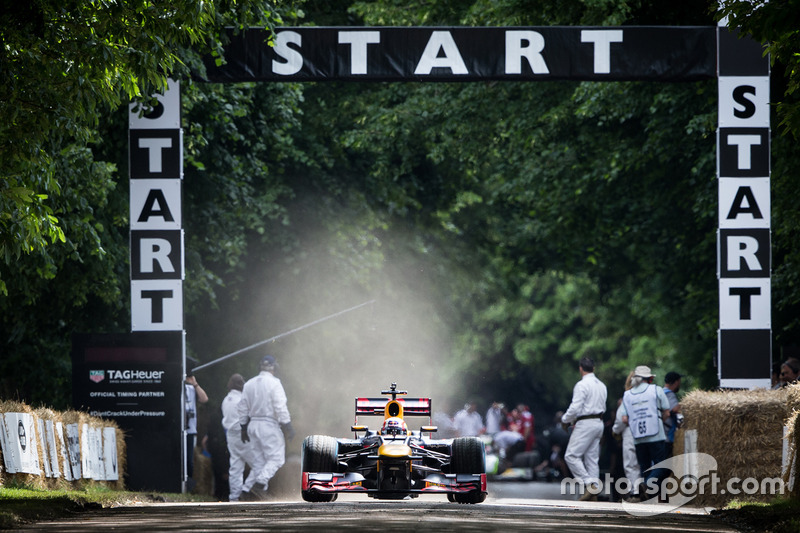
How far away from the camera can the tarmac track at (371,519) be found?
11.0 m

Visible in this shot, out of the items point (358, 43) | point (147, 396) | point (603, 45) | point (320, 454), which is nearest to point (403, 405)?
point (320, 454)

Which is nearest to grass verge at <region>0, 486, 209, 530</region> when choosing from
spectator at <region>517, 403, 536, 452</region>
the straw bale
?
the straw bale

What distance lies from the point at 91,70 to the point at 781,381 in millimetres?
10028

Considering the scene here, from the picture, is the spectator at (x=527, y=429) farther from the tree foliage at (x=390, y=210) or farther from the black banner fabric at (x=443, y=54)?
the black banner fabric at (x=443, y=54)

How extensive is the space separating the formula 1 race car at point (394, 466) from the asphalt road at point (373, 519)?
0.57 ft

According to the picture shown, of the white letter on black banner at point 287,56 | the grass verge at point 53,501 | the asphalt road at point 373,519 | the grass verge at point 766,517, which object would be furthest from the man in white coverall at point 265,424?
the grass verge at point 766,517

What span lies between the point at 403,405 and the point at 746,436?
380cm

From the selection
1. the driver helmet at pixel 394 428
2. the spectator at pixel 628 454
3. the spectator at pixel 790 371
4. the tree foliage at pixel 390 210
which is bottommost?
the spectator at pixel 628 454

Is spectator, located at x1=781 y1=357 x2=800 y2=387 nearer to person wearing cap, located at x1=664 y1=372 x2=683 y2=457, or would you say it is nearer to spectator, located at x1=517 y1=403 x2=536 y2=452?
person wearing cap, located at x1=664 y1=372 x2=683 y2=457

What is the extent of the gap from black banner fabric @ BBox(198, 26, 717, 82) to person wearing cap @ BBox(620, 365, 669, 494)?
3946 millimetres

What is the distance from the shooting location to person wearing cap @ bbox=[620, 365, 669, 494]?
18.2 metres

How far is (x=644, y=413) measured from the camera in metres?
18.3

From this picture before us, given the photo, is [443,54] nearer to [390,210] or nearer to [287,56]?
[287,56]

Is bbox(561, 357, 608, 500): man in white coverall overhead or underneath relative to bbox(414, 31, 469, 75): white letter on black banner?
underneath
